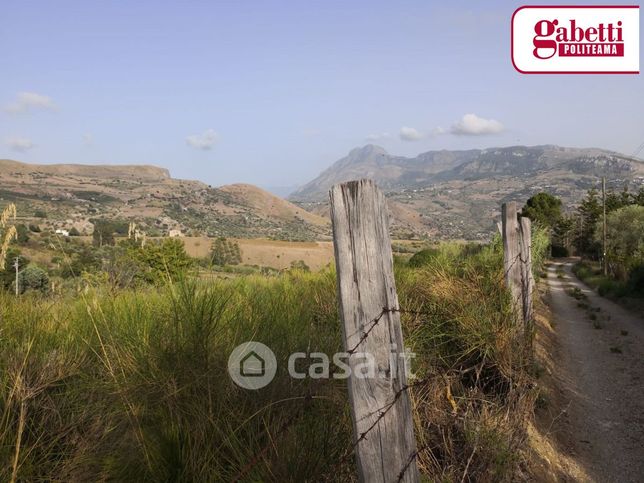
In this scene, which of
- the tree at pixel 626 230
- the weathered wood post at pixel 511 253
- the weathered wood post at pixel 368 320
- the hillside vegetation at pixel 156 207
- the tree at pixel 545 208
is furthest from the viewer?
the hillside vegetation at pixel 156 207

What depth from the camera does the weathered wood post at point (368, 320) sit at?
2.03 meters

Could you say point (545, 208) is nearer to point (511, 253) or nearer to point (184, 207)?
point (511, 253)

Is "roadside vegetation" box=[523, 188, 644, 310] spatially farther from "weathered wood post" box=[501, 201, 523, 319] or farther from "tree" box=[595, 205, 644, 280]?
"weathered wood post" box=[501, 201, 523, 319]

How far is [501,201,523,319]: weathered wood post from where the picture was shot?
6414mm

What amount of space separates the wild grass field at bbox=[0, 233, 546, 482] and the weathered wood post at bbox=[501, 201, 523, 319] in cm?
219

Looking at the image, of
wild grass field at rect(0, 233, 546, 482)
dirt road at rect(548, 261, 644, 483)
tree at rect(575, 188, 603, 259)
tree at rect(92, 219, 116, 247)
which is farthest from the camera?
tree at rect(575, 188, 603, 259)

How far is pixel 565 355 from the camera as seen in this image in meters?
9.19

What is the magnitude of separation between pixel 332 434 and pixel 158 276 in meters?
2.61

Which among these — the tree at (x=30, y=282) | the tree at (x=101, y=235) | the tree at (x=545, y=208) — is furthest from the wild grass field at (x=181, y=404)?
the tree at (x=545, y=208)

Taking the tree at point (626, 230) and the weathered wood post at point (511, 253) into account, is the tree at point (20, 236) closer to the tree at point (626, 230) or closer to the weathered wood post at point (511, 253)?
the weathered wood post at point (511, 253)

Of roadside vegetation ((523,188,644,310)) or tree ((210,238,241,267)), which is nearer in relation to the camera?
tree ((210,238,241,267))

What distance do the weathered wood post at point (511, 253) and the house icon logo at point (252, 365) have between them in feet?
13.9

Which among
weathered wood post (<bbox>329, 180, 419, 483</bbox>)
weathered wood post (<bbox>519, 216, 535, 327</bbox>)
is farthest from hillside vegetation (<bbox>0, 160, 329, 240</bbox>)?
weathered wood post (<bbox>329, 180, 419, 483</bbox>)

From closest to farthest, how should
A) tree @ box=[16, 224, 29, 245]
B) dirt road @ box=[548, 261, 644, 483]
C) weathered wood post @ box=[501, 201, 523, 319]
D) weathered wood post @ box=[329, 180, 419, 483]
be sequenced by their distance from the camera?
weathered wood post @ box=[329, 180, 419, 483], tree @ box=[16, 224, 29, 245], dirt road @ box=[548, 261, 644, 483], weathered wood post @ box=[501, 201, 523, 319]
